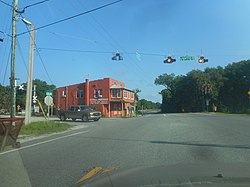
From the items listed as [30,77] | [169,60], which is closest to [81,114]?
[169,60]

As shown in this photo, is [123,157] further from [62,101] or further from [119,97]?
[62,101]

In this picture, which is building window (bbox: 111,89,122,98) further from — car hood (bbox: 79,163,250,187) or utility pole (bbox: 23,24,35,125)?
car hood (bbox: 79,163,250,187)

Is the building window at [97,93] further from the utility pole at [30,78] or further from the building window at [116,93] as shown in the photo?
the utility pole at [30,78]

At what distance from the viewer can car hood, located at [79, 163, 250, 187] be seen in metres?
3.83

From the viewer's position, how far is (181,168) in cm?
485

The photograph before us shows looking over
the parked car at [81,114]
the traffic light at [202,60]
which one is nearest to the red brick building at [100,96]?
the parked car at [81,114]

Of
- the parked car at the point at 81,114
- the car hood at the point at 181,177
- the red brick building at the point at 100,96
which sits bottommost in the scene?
the car hood at the point at 181,177

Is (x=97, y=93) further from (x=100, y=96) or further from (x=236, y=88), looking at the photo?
(x=236, y=88)

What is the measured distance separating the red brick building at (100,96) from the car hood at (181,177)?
66369mm

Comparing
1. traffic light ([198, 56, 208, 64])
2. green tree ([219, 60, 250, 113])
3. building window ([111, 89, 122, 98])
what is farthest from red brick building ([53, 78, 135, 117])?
traffic light ([198, 56, 208, 64])

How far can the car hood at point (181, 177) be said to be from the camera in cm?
383

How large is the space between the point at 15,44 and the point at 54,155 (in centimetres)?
1517

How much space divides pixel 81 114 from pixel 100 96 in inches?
1190

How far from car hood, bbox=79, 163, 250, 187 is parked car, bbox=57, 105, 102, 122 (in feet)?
123
